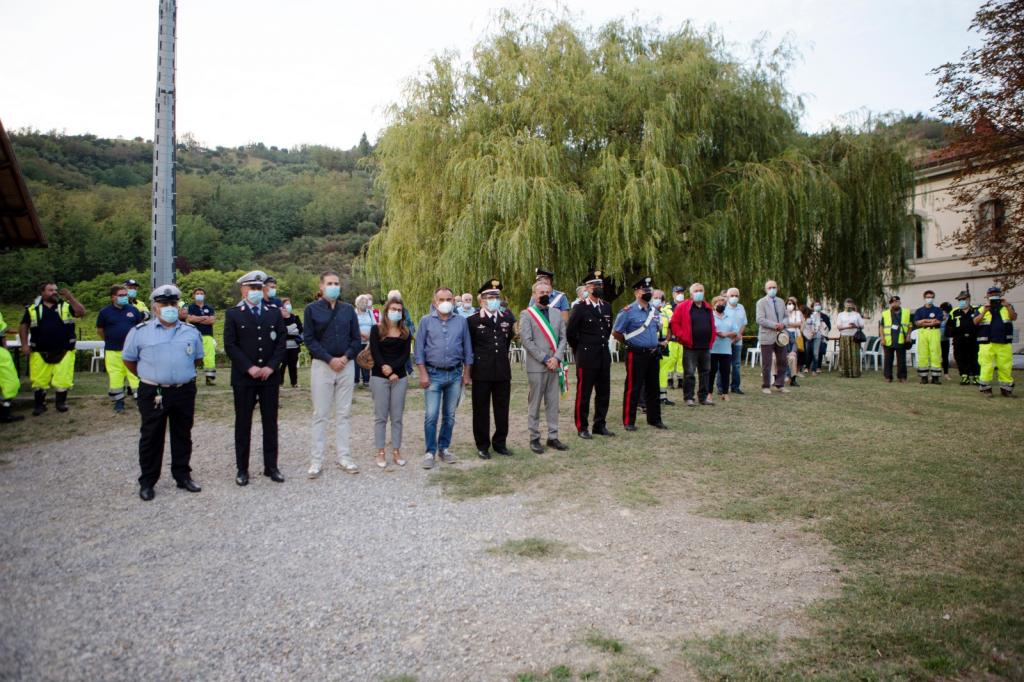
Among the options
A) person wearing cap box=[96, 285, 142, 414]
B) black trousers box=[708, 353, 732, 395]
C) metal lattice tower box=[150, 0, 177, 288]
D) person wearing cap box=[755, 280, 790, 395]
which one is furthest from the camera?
person wearing cap box=[755, 280, 790, 395]

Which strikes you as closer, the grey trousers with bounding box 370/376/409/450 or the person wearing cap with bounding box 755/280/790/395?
the grey trousers with bounding box 370/376/409/450

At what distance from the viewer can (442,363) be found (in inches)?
288

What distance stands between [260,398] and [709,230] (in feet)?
43.4

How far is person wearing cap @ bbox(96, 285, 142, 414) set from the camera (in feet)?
34.4

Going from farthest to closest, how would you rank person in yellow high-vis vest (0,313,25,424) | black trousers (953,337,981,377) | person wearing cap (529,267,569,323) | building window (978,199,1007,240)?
1. building window (978,199,1007,240)
2. black trousers (953,337,981,377)
3. person in yellow high-vis vest (0,313,25,424)
4. person wearing cap (529,267,569,323)

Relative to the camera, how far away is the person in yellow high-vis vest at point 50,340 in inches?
414

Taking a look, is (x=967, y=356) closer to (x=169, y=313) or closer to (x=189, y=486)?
(x=189, y=486)

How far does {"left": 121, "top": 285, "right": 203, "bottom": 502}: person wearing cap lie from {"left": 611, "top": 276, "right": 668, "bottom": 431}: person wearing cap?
5.37 meters

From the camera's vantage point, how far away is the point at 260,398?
676cm

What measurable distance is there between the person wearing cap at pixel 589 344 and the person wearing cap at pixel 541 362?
0.43 metres

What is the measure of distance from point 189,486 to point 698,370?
824 cm

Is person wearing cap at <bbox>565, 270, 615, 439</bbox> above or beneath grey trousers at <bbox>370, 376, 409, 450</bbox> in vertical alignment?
above

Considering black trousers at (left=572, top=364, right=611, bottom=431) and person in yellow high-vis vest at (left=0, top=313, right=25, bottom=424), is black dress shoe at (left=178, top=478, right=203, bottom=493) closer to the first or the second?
black trousers at (left=572, top=364, right=611, bottom=431)

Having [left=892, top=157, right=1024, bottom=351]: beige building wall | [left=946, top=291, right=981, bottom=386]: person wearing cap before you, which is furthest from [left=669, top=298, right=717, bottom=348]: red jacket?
[left=892, top=157, right=1024, bottom=351]: beige building wall
